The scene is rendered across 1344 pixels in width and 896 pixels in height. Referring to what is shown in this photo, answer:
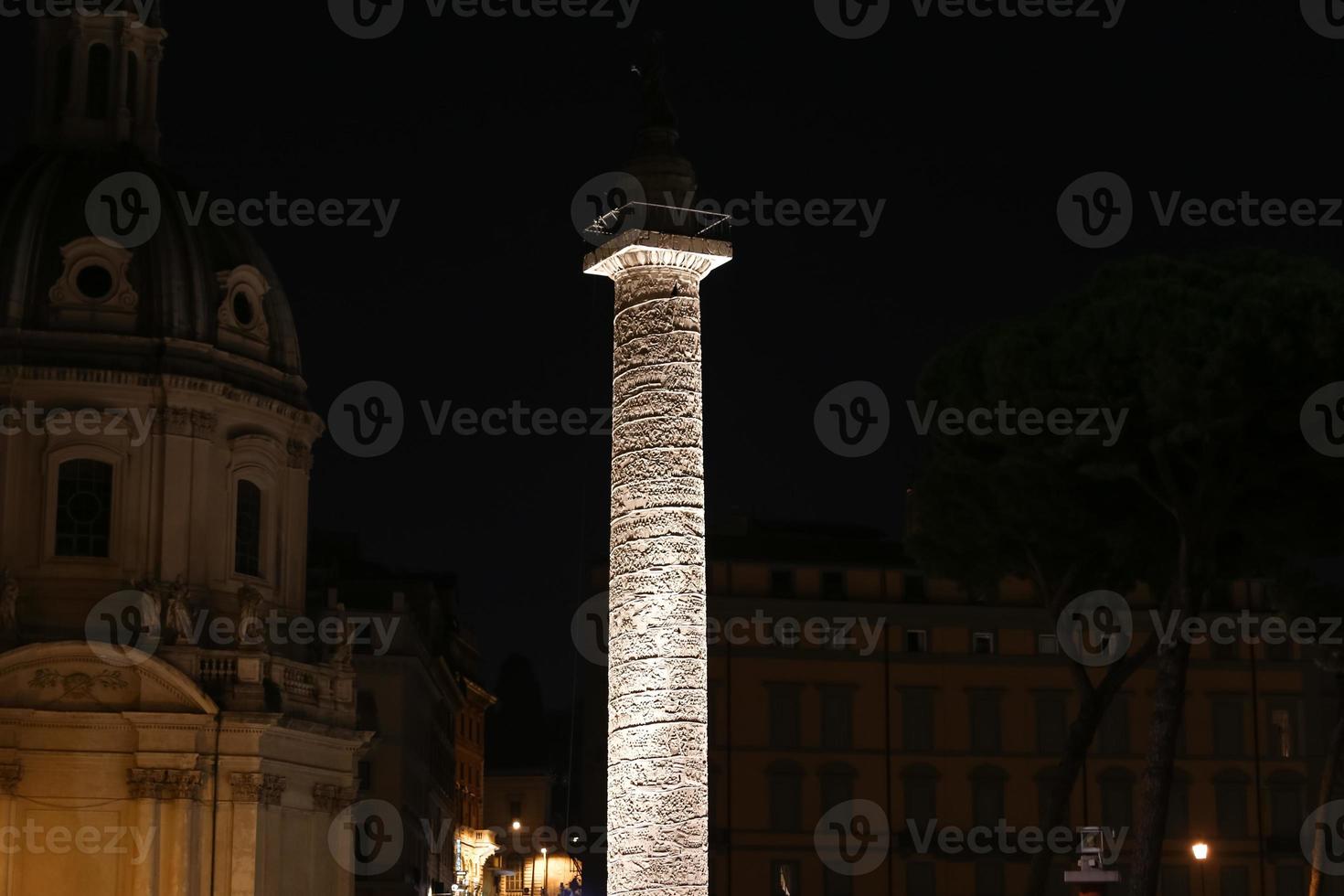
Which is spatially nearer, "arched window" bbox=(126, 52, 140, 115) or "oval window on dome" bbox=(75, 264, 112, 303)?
"oval window on dome" bbox=(75, 264, 112, 303)

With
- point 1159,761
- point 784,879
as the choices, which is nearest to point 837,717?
point 784,879

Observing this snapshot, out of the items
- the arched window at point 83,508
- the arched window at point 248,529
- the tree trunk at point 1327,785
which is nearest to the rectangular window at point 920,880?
the arched window at point 248,529

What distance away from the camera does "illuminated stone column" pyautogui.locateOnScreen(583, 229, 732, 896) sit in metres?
22.1

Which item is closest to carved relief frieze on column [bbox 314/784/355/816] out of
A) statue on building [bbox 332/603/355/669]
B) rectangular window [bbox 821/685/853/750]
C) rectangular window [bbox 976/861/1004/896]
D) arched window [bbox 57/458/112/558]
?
statue on building [bbox 332/603/355/669]

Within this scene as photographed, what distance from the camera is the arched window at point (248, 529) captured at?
4534 cm

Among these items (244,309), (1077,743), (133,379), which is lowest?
Result: (1077,743)

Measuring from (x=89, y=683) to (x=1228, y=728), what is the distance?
33330mm

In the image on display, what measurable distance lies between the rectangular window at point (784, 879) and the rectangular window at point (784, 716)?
297 cm

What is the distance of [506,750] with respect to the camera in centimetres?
10219

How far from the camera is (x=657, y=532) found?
74.1 ft
